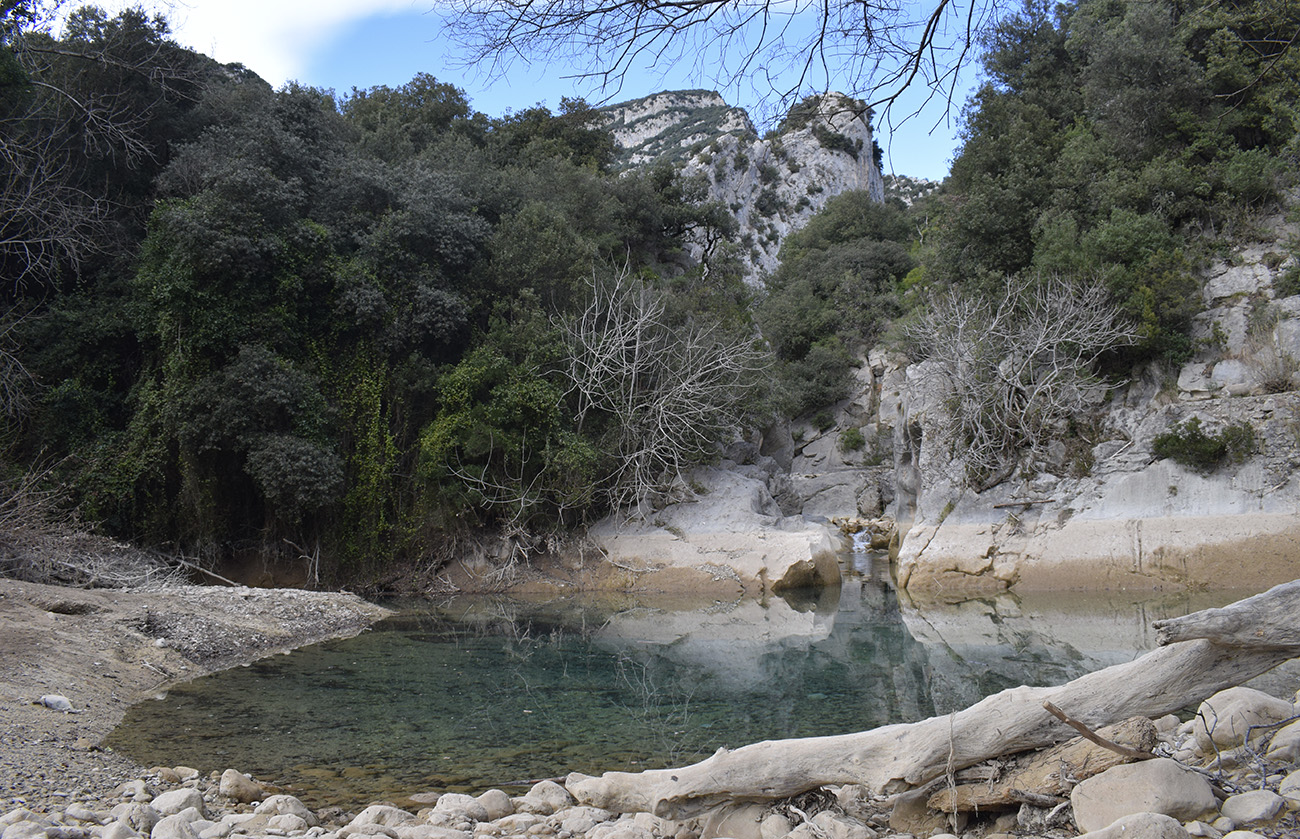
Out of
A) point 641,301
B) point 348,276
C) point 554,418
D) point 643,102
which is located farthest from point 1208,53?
point 643,102

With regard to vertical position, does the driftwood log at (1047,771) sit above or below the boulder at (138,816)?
above

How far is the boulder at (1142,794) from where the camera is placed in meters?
3.18

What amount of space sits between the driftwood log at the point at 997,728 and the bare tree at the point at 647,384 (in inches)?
531

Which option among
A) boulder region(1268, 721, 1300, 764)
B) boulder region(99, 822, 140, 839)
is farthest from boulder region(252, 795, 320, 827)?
boulder region(1268, 721, 1300, 764)

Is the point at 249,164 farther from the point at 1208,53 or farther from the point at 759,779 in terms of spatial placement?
the point at 1208,53

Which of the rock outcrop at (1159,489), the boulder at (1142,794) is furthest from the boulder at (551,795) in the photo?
the rock outcrop at (1159,489)

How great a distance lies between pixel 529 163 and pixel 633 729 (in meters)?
22.0

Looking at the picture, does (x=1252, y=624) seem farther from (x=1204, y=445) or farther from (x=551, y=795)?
(x=1204, y=445)

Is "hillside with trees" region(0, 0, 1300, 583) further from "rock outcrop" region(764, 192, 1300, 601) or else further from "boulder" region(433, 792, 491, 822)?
"boulder" region(433, 792, 491, 822)

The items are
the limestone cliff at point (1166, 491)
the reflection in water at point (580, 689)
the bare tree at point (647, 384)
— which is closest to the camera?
the reflection in water at point (580, 689)

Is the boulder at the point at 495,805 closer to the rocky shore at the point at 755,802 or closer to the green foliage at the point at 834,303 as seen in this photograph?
the rocky shore at the point at 755,802

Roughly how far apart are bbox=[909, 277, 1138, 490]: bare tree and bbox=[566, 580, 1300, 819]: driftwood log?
1384 centimetres

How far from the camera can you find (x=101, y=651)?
8.42 metres

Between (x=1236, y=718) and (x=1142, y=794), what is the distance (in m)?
1.27
